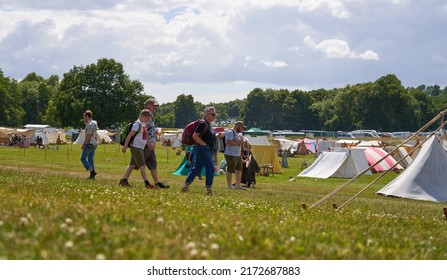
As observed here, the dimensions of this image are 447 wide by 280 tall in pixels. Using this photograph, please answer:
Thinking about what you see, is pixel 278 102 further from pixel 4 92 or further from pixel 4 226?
pixel 4 226

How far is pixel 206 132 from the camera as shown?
680 inches

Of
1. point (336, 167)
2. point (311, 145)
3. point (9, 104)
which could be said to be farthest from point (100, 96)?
point (336, 167)

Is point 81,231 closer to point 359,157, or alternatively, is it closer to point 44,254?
point 44,254

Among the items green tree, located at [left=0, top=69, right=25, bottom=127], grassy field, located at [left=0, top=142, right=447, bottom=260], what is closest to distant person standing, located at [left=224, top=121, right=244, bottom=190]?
grassy field, located at [left=0, top=142, right=447, bottom=260]

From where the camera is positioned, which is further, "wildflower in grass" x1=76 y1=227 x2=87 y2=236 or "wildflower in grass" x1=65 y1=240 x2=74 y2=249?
"wildflower in grass" x1=76 y1=227 x2=87 y2=236

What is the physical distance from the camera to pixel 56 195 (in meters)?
10.9

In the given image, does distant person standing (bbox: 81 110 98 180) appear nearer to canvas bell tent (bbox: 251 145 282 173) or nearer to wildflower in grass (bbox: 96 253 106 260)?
wildflower in grass (bbox: 96 253 106 260)

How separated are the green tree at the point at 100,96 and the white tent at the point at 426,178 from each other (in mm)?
84686

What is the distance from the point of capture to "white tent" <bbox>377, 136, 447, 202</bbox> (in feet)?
76.9

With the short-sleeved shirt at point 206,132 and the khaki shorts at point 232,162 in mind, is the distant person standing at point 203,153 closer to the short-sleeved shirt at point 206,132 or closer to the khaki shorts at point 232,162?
the short-sleeved shirt at point 206,132

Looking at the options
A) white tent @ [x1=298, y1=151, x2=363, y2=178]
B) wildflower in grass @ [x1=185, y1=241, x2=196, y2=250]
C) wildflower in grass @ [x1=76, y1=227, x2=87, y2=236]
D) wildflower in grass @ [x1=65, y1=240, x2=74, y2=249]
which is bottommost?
white tent @ [x1=298, y1=151, x2=363, y2=178]

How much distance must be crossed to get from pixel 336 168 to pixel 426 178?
38.3ft

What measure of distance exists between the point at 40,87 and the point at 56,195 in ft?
484

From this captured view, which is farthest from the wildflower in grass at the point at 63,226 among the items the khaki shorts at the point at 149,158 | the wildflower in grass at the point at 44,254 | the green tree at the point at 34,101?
the green tree at the point at 34,101
